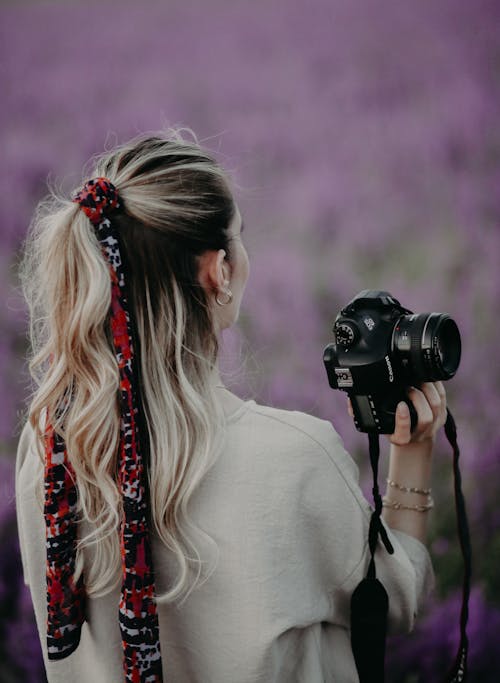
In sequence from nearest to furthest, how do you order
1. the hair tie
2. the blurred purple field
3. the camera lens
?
the hair tie, the camera lens, the blurred purple field

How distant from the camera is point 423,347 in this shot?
92 centimetres

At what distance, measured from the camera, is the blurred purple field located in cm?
175

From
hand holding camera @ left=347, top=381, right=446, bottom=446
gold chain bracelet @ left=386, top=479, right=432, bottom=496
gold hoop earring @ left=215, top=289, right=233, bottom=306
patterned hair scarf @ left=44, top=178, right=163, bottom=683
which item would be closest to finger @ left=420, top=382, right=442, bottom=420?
hand holding camera @ left=347, top=381, right=446, bottom=446

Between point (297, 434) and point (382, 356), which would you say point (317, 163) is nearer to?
point (382, 356)

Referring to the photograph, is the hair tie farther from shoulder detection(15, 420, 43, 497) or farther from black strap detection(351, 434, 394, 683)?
black strap detection(351, 434, 394, 683)

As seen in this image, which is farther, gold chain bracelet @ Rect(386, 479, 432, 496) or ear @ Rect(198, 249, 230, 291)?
gold chain bracelet @ Rect(386, 479, 432, 496)

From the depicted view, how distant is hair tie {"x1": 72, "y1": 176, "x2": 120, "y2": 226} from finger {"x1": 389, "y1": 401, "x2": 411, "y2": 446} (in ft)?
1.55

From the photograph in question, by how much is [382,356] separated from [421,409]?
0.10m

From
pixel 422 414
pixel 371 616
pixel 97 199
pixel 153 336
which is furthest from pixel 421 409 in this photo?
pixel 97 199

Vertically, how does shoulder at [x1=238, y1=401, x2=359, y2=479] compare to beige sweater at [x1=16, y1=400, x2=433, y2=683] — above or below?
above

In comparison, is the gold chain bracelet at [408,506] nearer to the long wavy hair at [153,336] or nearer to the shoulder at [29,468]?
the long wavy hair at [153,336]

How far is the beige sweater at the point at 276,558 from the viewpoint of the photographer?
810 millimetres

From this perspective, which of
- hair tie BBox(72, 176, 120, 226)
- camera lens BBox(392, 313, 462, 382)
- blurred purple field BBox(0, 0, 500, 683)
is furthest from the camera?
blurred purple field BBox(0, 0, 500, 683)

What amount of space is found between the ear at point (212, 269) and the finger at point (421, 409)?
0.32 meters
